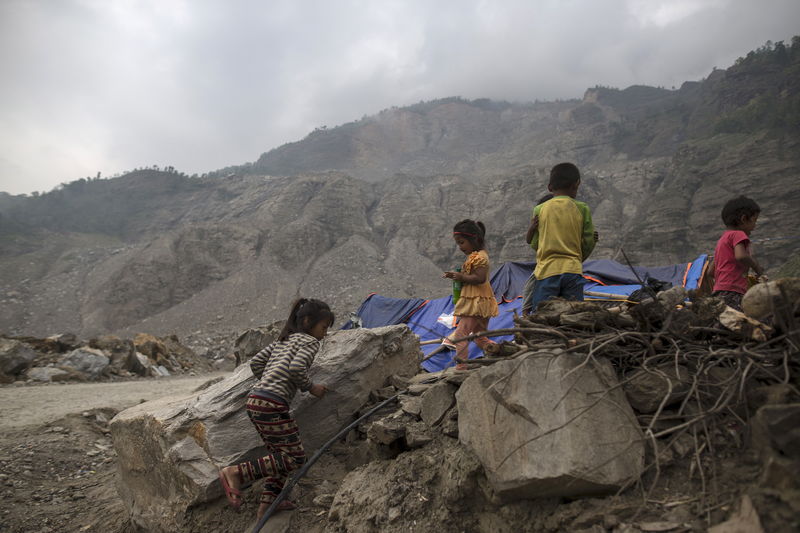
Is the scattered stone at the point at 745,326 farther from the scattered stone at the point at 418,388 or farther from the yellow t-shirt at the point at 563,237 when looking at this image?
the scattered stone at the point at 418,388

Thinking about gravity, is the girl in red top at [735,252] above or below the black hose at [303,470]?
above

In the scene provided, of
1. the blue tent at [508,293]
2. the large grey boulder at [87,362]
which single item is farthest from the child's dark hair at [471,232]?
the large grey boulder at [87,362]

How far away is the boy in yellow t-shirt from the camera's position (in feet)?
9.80

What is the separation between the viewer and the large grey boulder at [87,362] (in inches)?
367

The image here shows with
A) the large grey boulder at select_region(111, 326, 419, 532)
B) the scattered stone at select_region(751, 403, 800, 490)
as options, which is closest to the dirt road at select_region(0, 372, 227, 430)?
the large grey boulder at select_region(111, 326, 419, 532)

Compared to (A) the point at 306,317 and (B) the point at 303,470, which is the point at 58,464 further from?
(A) the point at 306,317

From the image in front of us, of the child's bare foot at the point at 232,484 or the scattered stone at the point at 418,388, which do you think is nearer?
the child's bare foot at the point at 232,484

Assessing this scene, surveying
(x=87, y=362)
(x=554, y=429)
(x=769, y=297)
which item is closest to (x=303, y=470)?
(x=554, y=429)

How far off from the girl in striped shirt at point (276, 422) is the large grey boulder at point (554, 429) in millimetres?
1224

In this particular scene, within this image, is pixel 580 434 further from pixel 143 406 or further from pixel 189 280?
pixel 189 280

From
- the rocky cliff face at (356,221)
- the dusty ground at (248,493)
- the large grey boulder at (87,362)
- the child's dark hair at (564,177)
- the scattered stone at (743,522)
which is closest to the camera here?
the scattered stone at (743,522)

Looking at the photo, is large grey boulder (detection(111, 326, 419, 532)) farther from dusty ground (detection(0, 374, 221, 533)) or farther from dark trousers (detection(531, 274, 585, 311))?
dark trousers (detection(531, 274, 585, 311))

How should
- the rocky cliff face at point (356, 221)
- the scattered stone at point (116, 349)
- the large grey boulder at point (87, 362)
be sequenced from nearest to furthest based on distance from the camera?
the large grey boulder at point (87, 362) → the scattered stone at point (116, 349) → the rocky cliff face at point (356, 221)

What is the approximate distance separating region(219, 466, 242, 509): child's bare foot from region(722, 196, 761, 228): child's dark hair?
366 cm
